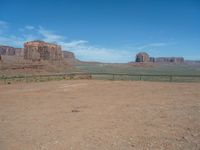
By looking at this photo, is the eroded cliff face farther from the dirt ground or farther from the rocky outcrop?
the dirt ground

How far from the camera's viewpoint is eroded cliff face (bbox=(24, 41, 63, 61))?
353ft

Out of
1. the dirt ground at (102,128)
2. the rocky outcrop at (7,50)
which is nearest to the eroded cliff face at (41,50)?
the rocky outcrop at (7,50)

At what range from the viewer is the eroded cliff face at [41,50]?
10769 cm

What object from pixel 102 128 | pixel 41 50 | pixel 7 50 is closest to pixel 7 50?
pixel 7 50

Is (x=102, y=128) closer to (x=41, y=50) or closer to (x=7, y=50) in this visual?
(x=41, y=50)

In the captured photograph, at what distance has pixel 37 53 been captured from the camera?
365 feet

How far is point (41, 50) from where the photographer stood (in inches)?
4562

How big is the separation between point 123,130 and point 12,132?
11.0ft

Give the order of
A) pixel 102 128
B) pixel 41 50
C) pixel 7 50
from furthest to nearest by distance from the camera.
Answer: pixel 7 50, pixel 41 50, pixel 102 128

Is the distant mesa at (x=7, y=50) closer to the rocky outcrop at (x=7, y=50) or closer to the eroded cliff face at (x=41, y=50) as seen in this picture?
the rocky outcrop at (x=7, y=50)

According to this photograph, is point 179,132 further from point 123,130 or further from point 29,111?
point 29,111

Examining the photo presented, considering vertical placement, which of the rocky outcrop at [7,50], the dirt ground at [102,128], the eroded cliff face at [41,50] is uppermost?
the rocky outcrop at [7,50]

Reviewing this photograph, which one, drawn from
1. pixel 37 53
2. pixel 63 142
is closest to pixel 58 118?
pixel 63 142

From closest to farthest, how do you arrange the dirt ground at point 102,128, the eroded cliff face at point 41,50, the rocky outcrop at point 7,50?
the dirt ground at point 102,128, the eroded cliff face at point 41,50, the rocky outcrop at point 7,50
